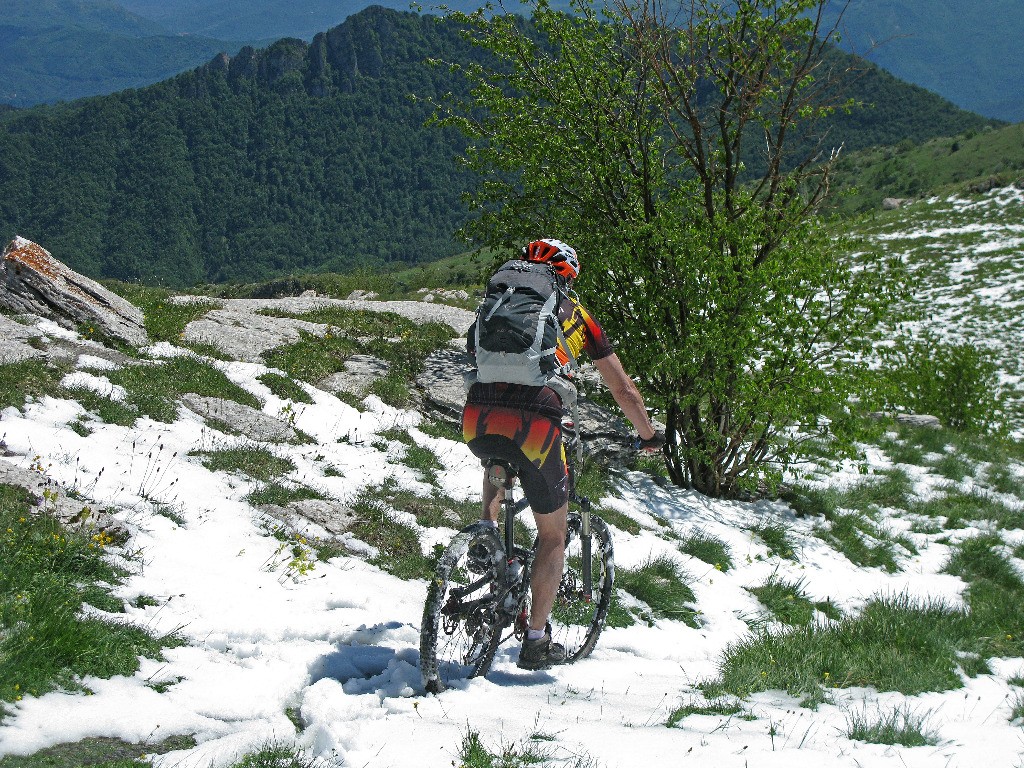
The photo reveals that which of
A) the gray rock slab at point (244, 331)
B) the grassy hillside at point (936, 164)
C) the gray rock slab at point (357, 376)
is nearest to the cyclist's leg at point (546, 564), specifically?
the gray rock slab at point (357, 376)

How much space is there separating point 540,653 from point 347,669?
4.39ft

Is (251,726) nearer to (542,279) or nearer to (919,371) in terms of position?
(542,279)

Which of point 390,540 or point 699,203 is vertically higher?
point 699,203

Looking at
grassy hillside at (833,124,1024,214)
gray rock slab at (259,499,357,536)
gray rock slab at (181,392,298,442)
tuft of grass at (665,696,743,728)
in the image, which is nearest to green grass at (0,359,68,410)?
gray rock slab at (181,392,298,442)

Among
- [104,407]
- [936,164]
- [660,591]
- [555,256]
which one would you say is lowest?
[660,591]

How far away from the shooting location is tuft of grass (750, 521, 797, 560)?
32.3 ft

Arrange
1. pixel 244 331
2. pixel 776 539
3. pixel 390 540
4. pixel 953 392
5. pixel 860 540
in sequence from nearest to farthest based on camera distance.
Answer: pixel 390 540 < pixel 776 539 < pixel 860 540 < pixel 244 331 < pixel 953 392

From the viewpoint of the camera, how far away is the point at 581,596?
5914 millimetres

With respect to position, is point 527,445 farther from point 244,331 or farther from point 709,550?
point 244,331

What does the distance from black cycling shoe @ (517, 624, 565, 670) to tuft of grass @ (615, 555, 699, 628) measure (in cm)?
213

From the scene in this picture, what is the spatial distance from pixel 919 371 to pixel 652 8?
55.2 ft

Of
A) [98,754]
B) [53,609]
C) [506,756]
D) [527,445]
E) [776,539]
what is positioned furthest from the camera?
[776,539]

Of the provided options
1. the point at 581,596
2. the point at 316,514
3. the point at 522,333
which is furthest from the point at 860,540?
the point at 522,333

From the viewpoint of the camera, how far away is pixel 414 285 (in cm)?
3491
